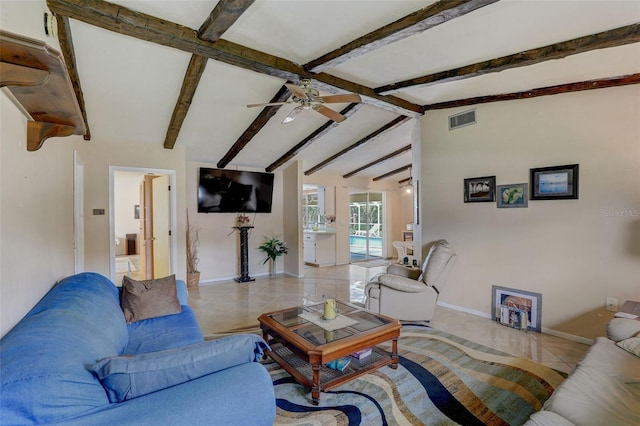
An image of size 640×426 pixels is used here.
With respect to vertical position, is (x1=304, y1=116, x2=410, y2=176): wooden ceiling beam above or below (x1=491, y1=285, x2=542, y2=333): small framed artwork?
above

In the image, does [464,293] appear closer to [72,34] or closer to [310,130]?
[310,130]

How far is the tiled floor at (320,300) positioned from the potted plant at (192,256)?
0.64 feet

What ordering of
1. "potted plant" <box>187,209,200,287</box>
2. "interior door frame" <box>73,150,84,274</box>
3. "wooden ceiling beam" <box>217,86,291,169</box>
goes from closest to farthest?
"interior door frame" <box>73,150,84,274</box>, "wooden ceiling beam" <box>217,86,291,169</box>, "potted plant" <box>187,209,200,287</box>

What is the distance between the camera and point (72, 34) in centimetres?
263

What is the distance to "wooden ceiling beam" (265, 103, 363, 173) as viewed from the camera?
4301 millimetres

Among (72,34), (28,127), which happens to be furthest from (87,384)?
(72,34)

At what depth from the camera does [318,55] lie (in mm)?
3043

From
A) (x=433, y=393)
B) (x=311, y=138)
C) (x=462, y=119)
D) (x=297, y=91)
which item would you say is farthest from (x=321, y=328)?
(x=311, y=138)

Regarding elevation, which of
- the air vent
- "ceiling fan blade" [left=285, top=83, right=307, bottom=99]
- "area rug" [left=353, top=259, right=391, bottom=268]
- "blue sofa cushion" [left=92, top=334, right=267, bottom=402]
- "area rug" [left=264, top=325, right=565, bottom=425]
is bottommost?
"area rug" [left=353, top=259, right=391, bottom=268]

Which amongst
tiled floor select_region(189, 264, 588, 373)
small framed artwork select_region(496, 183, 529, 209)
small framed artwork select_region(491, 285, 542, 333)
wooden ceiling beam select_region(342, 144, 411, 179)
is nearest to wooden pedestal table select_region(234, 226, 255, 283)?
tiled floor select_region(189, 264, 588, 373)

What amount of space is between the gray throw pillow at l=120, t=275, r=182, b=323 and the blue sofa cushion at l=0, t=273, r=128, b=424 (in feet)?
2.94

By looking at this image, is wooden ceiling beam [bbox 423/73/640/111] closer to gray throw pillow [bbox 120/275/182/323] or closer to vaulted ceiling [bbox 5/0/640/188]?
vaulted ceiling [bbox 5/0/640/188]

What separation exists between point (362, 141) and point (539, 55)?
10.6ft

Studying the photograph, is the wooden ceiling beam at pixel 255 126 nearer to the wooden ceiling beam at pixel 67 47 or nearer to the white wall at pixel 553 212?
the wooden ceiling beam at pixel 67 47
